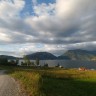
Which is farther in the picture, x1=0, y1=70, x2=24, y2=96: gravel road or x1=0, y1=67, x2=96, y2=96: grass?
x1=0, y1=67, x2=96, y2=96: grass

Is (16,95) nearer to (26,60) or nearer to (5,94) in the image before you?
(5,94)

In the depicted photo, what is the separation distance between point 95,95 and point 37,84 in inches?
313

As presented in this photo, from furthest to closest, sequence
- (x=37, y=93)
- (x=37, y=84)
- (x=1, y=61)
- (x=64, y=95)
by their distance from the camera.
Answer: (x=1, y=61) < (x=64, y=95) < (x=37, y=84) < (x=37, y=93)

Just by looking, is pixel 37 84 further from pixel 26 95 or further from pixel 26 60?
pixel 26 60

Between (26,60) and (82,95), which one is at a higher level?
(26,60)

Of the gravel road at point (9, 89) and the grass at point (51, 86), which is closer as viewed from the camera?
the gravel road at point (9, 89)

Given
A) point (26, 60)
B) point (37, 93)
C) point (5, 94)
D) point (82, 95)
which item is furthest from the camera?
point (26, 60)

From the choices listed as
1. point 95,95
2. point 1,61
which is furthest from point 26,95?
point 1,61

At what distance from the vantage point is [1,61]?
428 feet

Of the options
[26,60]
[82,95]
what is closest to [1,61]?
[26,60]

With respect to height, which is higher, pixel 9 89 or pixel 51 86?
pixel 51 86

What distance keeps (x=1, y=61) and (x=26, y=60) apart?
25.5 meters

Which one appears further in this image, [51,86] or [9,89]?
[51,86]

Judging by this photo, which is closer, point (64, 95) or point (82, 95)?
point (64, 95)
